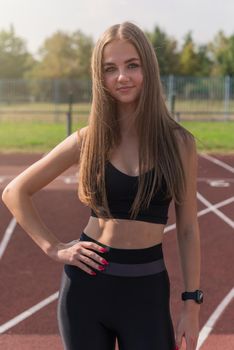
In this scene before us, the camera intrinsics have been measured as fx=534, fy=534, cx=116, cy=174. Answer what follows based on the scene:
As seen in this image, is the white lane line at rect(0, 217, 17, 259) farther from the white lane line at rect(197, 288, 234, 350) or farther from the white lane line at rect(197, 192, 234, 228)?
the white lane line at rect(197, 192, 234, 228)

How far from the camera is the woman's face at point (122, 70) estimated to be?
6.06 feet

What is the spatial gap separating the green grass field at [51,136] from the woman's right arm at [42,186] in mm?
10248

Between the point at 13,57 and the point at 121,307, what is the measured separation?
193 ft

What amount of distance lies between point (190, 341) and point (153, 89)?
3.09 ft

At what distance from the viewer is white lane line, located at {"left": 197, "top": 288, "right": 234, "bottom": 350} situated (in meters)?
3.81

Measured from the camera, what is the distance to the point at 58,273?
5094mm

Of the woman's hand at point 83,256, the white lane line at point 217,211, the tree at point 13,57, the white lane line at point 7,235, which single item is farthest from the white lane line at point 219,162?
the tree at point 13,57

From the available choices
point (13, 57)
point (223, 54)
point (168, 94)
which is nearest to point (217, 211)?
point (168, 94)

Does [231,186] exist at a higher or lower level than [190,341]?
lower

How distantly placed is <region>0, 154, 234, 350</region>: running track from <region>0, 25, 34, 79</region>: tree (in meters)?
49.8

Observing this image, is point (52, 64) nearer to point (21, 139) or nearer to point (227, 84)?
point (227, 84)

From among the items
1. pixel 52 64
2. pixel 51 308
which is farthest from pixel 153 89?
pixel 52 64

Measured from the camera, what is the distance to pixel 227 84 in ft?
82.1

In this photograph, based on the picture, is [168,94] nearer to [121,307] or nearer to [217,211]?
[217,211]
